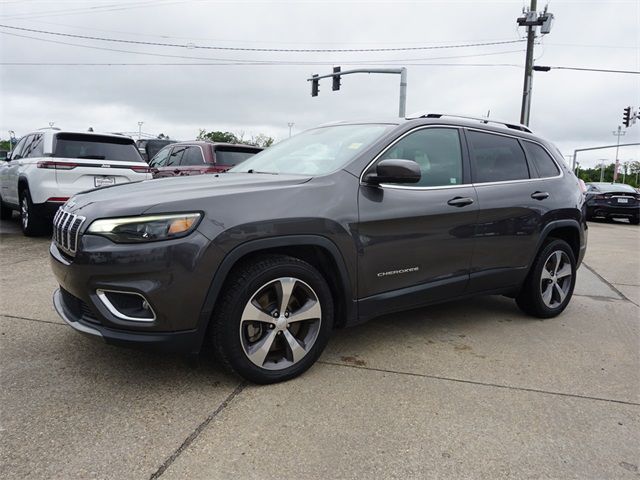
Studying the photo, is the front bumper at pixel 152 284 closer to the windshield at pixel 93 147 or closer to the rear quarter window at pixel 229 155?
the windshield at pixel 93 147

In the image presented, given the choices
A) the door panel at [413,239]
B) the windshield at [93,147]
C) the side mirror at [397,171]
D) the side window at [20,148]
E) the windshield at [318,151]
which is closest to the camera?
the side mirror at [397,171]

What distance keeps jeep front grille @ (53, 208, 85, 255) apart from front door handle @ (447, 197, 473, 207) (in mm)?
2419

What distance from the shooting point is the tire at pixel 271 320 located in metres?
2.81

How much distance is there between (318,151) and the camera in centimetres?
376

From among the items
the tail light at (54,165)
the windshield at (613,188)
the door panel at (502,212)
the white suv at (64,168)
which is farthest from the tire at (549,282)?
the windshield at (613,188)

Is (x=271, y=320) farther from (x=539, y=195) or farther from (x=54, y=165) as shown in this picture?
(x=54, y=165)

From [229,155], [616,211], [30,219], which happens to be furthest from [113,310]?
[616,211]

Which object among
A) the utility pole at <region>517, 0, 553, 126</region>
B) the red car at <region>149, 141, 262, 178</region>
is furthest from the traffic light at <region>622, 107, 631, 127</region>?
the red car at <region>149, 141, 262, 178</region>

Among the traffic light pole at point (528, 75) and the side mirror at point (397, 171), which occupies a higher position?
the traffic light pole at point (528, 75)

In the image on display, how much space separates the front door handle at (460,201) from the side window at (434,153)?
13 cm

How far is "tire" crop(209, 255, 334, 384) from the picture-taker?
2.81m

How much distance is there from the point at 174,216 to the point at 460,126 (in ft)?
7.87

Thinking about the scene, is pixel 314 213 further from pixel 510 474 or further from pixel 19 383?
pixel 19 383

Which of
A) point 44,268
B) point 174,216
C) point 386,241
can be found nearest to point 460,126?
point 386,241
